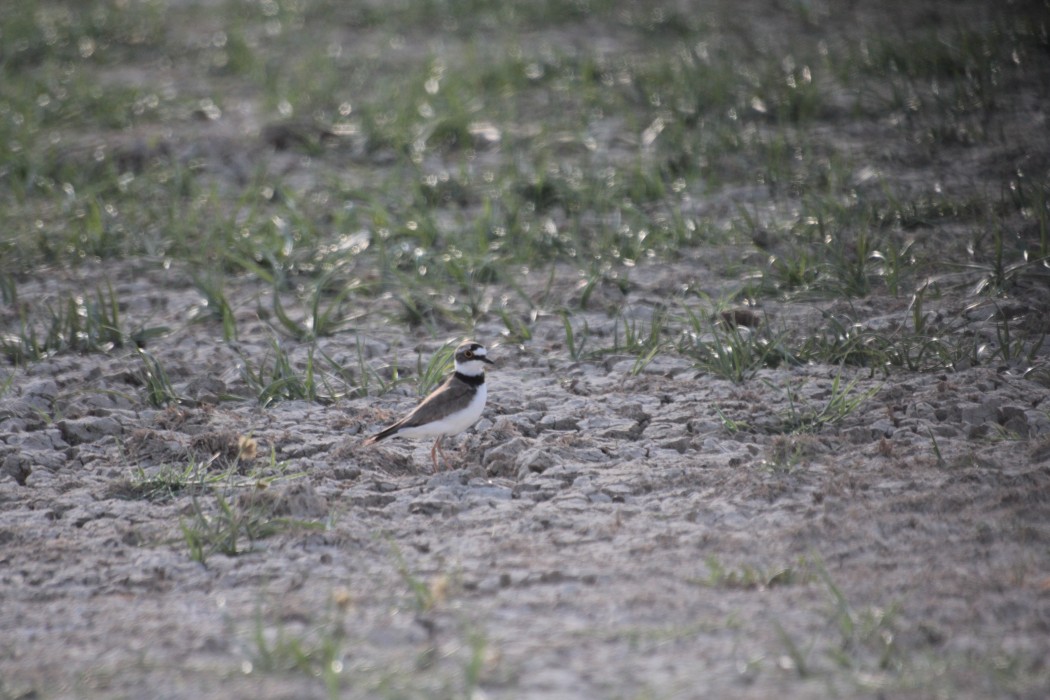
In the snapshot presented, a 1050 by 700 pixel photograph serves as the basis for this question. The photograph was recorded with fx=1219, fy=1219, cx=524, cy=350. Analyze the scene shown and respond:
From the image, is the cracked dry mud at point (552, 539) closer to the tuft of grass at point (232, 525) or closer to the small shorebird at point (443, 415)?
the tuft of grass at point (232, 525)

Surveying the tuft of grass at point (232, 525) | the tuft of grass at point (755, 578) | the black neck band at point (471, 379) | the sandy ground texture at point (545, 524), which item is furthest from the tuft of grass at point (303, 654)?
the black neck band at point (471, 379)

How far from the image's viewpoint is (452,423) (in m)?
4.74

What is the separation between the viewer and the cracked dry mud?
327 centimetres

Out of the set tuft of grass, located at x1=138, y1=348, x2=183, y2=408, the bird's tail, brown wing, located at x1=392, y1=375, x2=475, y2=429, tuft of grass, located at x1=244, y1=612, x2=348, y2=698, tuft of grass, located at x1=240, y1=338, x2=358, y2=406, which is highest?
tuft of grass, located at x1=244, y1=612, x2=348, y2=698

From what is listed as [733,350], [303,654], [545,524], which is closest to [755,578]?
[545,524]

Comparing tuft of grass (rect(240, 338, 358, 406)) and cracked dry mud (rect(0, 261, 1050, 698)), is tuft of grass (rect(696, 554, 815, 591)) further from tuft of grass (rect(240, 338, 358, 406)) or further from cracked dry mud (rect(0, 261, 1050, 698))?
tuft of grass (rect(240, 338, 358, 406))

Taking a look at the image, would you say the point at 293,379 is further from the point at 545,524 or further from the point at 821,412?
the point at 821,412

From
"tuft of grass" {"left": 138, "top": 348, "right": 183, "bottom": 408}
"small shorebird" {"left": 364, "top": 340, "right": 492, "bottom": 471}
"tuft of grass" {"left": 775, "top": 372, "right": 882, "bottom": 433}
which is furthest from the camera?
"tuft of grass" {"left": 138, "top": 348, "right": 183, "bottom": 408}

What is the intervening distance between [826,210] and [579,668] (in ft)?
14.7

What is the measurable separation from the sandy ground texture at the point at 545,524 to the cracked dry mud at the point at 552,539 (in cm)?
1

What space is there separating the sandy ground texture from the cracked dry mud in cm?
1

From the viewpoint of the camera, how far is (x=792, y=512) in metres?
4.23

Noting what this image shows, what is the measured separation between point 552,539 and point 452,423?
2.59ft

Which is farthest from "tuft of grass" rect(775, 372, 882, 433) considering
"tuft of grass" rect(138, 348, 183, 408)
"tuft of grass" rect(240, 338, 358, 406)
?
"tuft of grass" rect(138, 348, 183, 408)
